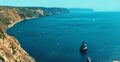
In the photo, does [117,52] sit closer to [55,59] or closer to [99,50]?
[99,50]

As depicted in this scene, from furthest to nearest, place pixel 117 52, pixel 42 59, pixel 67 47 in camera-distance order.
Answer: pixel 67 47
pixel 117 52
pixel 42 59

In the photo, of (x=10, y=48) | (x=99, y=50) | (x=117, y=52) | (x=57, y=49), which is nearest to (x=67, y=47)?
(x=57, y=49)

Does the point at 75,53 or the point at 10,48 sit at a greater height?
the point at 10,48

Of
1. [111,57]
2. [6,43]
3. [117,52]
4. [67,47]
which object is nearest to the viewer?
[6,43]

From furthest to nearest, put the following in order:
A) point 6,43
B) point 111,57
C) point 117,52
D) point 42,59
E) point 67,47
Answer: point 67,47 < point 117,52 < point 111,57 < point 42,59 < point 6,43

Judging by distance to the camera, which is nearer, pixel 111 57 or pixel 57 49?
pixel 111 57

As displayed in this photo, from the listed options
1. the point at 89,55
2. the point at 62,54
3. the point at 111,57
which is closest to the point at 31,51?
the point at 62,54

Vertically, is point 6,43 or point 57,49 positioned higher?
point 6,43

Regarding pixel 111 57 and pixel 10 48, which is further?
pixel 111 57

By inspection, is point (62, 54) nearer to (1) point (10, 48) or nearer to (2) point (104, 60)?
(2) point (104, 60)
